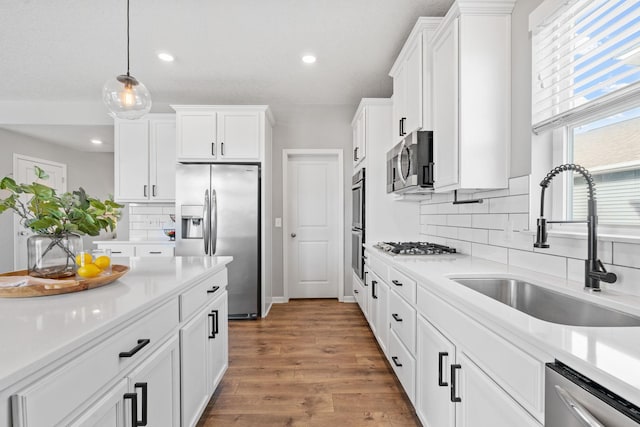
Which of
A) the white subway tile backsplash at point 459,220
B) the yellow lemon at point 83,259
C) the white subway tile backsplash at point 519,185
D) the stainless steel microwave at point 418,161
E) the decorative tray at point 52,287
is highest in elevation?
the stainless steel microwave at point 418,161

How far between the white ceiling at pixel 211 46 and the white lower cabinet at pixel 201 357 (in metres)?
2.08

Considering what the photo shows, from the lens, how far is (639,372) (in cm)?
57

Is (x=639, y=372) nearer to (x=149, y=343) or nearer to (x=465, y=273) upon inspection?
(x=465, y=273)

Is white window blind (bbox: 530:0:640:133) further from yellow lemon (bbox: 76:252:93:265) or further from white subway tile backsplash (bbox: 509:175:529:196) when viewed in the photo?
yellow lemon (bbox: 76:252:93:265)

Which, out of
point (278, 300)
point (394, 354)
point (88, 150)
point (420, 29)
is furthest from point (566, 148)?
point (88, 150)

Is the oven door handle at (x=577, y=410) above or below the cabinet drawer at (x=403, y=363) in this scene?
above

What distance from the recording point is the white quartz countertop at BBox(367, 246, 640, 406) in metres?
0.59

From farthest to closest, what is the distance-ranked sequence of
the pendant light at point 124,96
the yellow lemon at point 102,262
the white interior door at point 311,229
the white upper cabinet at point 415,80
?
the white interior door at point 311,229 < the white upper cabinet at point 415,80 < the pendant light at point 124,96 < the yellow lemon at point 102,262

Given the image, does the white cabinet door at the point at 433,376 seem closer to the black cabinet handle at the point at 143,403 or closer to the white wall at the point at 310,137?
the black cabinet handle at the point at 143,403

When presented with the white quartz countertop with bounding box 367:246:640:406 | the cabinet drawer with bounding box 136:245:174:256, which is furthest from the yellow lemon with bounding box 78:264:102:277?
the cabinet drawer with bounding box 136:245:174:256

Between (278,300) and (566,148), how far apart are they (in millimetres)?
3466

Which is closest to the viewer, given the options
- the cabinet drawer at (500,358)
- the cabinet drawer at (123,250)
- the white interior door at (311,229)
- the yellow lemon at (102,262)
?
the cabinet drawer at (500,358)

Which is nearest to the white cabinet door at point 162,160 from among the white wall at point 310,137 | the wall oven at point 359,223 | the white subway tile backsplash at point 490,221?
the white wall at point 310,137

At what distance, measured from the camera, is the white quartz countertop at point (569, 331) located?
0.59 m
